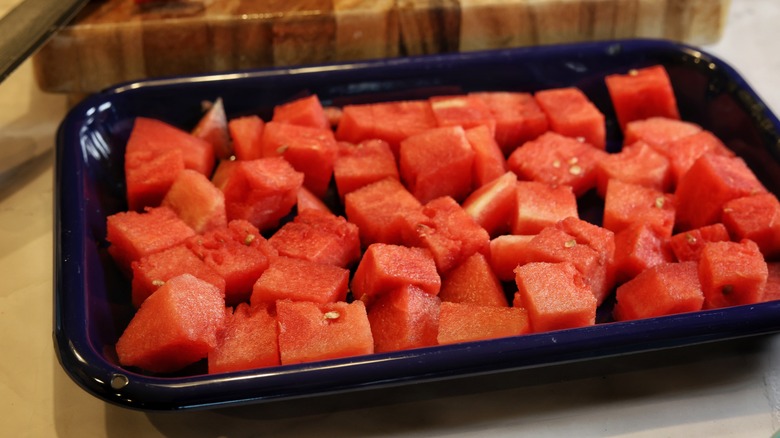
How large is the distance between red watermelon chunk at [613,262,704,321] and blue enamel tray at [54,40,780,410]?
0.35ft

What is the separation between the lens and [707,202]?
1742mm

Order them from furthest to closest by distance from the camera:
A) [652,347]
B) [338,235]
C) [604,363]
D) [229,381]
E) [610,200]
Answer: [610,200]
[338,235]
[604,363]
[652,347]
[229,381]

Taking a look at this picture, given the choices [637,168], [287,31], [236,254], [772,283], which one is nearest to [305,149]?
[236,254]

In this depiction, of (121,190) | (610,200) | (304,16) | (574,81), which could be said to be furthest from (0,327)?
(574,81)

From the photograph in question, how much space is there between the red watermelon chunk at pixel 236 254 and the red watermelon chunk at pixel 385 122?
1.37 feet

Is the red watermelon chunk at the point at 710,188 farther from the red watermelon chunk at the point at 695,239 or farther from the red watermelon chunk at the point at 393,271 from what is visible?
the red watermelon chunk at the point at 393,271

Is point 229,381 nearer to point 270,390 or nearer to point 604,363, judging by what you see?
point 270,390

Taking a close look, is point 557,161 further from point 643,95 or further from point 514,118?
point 643,95

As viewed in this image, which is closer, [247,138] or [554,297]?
[554,297]

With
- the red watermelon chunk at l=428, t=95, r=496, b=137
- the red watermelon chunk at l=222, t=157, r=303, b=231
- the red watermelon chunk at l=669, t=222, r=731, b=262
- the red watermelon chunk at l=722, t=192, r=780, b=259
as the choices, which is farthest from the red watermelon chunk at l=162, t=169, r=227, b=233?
the red watermelon chunk at l=722, t=192, r=780, b=259

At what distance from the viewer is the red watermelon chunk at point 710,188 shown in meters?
1.72

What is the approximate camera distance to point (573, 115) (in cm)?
198

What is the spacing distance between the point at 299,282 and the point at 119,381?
1.29 feet

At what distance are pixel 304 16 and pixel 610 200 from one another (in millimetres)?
934
